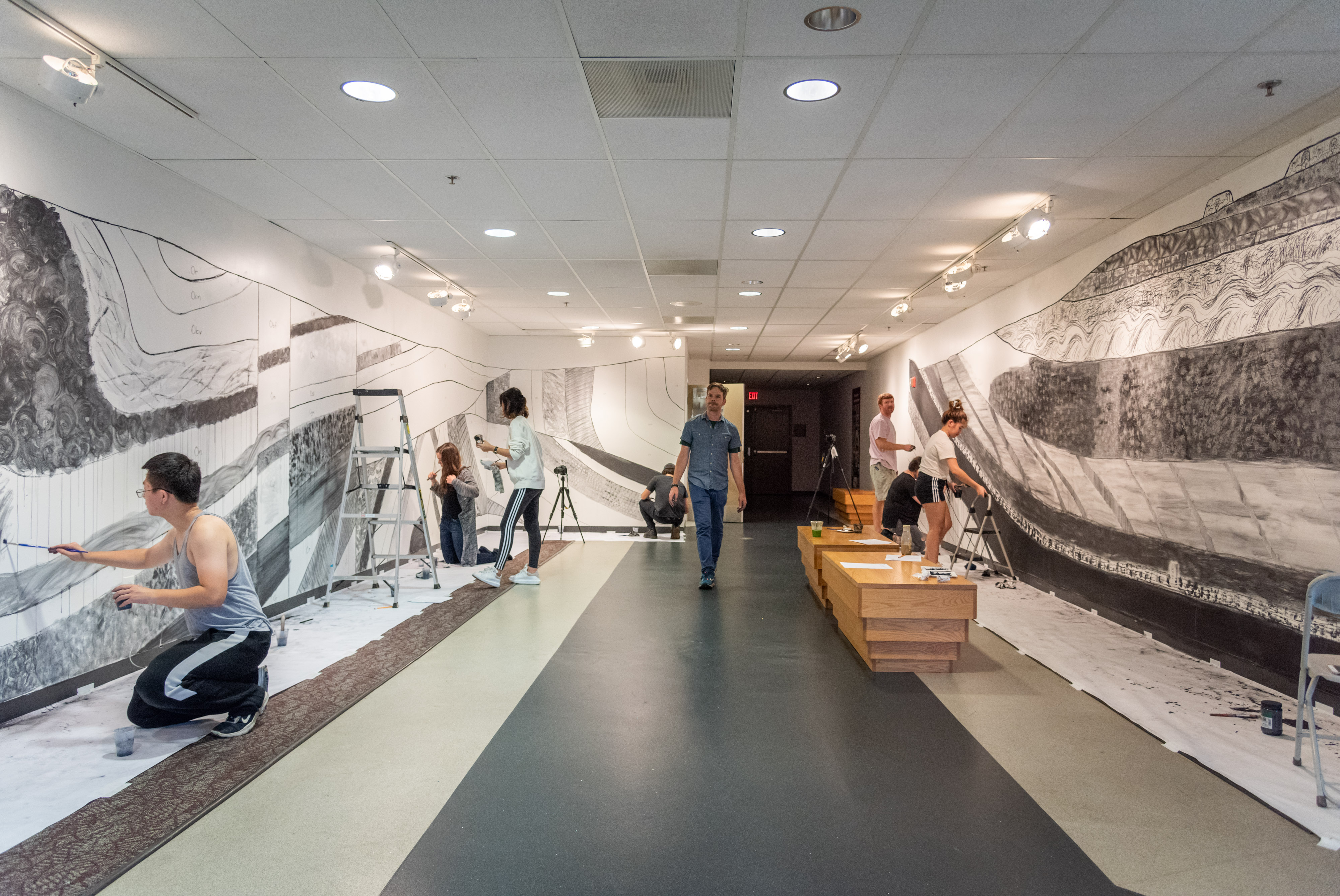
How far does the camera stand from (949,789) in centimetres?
257

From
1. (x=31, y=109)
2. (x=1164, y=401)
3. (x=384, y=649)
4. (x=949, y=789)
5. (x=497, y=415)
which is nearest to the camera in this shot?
(x=949, y=789)

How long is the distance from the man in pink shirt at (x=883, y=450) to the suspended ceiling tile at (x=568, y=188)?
4192mm

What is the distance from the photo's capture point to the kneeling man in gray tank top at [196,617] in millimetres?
2922

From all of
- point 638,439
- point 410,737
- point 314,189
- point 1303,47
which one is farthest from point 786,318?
point 410,737

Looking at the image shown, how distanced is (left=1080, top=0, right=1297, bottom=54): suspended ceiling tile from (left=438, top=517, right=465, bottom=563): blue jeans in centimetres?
590

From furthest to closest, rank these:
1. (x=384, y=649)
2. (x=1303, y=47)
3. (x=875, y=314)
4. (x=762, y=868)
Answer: (x=875, y=314), (x=384, y=649), (x=1303, y=47), (x=762, y=868)

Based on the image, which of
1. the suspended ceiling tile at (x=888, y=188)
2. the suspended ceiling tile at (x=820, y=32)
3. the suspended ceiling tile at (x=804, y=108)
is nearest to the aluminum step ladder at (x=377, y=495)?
the suspended ceiling tile at (x=804, y=108)

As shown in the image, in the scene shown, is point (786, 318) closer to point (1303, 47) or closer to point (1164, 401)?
point (1164, 401)

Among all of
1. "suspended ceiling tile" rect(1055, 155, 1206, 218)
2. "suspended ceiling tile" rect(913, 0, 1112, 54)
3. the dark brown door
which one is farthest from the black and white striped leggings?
the dark brown door

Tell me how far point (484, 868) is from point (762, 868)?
29.7 inches

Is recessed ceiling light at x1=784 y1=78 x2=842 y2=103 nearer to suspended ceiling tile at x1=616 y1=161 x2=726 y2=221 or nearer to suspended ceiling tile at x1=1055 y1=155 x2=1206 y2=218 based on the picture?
suspended ceiling tile at x1=616 y1=161 x2=726 y2=221

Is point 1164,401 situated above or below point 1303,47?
below

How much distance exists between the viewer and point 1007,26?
8.86 feet

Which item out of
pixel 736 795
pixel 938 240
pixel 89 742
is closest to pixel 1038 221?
pixel 938 240
